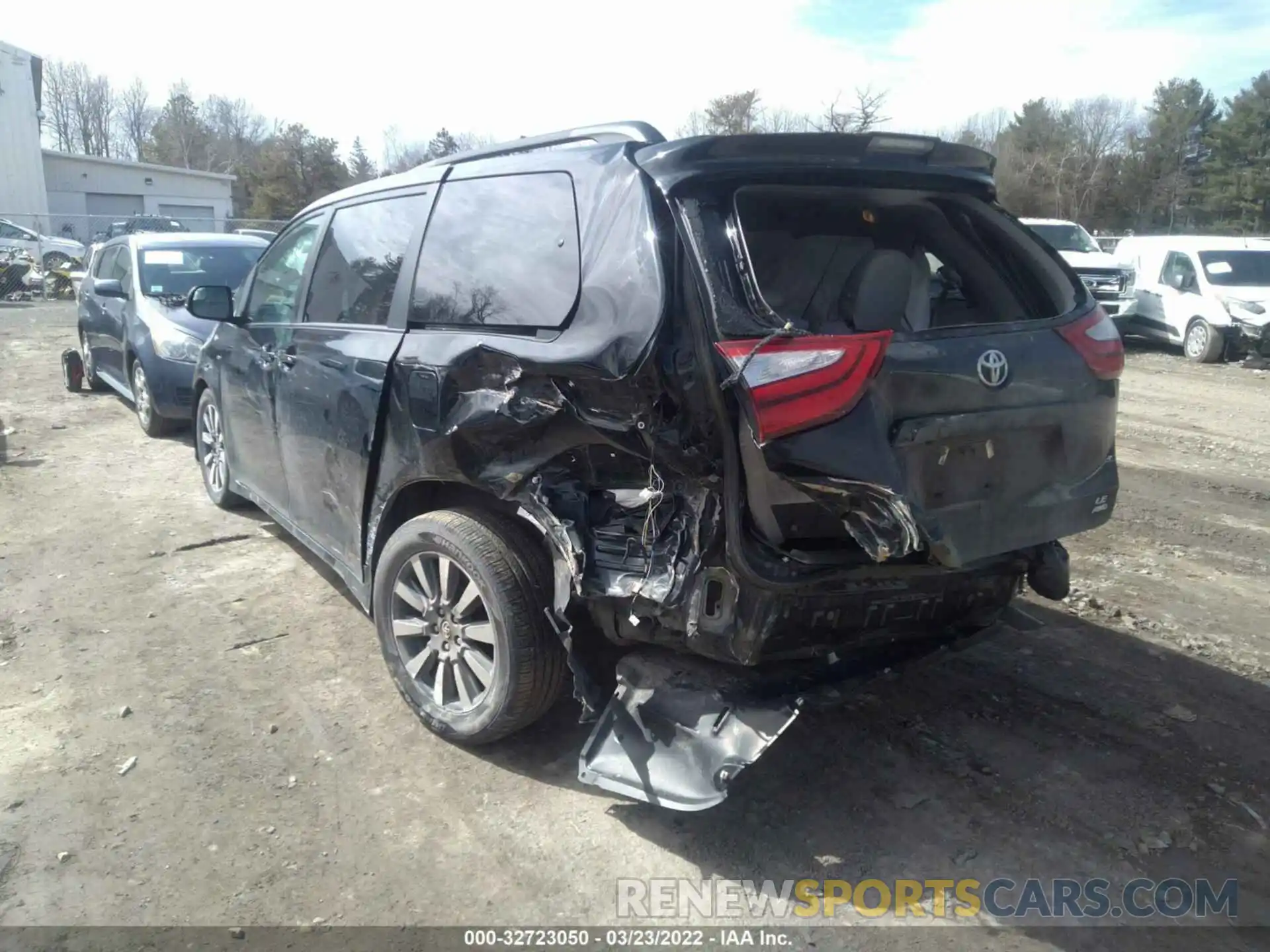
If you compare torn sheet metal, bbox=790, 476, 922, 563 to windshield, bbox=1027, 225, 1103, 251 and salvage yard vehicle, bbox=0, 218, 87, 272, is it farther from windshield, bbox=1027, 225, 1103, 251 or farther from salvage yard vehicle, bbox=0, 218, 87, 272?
salvage yard vehicle, bbox=0, 218, 87, 272

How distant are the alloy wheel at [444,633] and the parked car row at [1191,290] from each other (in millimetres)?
13359

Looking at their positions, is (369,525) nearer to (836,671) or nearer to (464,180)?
(464,180)

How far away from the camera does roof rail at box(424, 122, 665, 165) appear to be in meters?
3.07

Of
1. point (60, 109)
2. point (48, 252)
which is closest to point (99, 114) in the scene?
point (60, 109)

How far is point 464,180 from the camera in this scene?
3648 mm

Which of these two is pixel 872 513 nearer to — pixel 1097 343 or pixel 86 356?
pixel 1097 343

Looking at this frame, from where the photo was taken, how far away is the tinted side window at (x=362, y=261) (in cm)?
387

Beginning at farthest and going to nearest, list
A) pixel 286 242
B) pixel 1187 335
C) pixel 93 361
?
Answer: pixel 1187 335
pixel 93 361
pixel 286 242

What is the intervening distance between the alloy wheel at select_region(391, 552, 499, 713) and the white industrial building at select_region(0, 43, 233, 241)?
31.4 meters

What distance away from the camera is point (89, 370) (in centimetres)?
1075

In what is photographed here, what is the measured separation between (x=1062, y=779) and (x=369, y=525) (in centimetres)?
277

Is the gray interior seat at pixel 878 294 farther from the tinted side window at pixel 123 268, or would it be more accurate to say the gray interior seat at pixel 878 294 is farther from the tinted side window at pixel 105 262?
the tinted side window at pixel 105 262

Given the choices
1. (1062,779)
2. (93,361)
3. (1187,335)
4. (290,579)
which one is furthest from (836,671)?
(1187,335)

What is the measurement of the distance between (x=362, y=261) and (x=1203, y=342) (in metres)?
14.8
